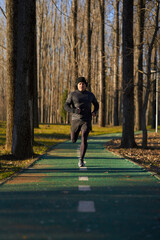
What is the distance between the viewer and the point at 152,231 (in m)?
4.31

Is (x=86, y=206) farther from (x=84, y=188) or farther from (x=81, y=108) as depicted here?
(x=81, y=108)

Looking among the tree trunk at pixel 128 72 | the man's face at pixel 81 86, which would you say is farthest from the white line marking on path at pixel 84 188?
the tree trunk at pixel 128 72

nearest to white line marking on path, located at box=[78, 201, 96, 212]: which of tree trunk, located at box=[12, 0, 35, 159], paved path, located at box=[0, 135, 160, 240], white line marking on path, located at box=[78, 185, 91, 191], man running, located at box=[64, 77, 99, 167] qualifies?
paved path, located at box=[0, 135, 160, 240]

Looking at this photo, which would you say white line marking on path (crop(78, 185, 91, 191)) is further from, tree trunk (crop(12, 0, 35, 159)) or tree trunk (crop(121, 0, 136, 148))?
tree trunk (crop(121, 0, 136, 148))

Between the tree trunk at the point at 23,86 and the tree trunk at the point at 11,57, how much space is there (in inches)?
64.0

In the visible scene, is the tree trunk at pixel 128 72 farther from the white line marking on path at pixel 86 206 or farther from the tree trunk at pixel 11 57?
the white line marking on path at pixel 86 206

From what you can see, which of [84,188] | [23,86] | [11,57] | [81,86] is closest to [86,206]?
[84,188]

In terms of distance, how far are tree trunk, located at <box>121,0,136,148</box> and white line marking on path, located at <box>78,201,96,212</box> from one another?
36.1 feet

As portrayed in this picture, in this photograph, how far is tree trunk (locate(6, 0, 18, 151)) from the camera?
14000 mm

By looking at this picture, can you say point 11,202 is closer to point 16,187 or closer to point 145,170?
point 16,187

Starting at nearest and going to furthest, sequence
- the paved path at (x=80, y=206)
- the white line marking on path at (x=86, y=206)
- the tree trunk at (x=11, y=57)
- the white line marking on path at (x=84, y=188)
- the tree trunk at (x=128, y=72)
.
Answer: 1. the paved path at (x=80, y=206)
2. the white line marking on path at (x=86, y=206)
3. the white line marking on path at (x=84, y=188)
4. the tree trunk at (x=11, y=57)
5. the tree trunk at (x=128, y=72)

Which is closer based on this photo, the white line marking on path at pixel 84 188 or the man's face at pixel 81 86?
the white line marking on path at pixel 84 188

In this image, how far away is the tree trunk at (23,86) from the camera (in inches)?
476

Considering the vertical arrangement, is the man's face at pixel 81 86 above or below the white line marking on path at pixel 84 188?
above
